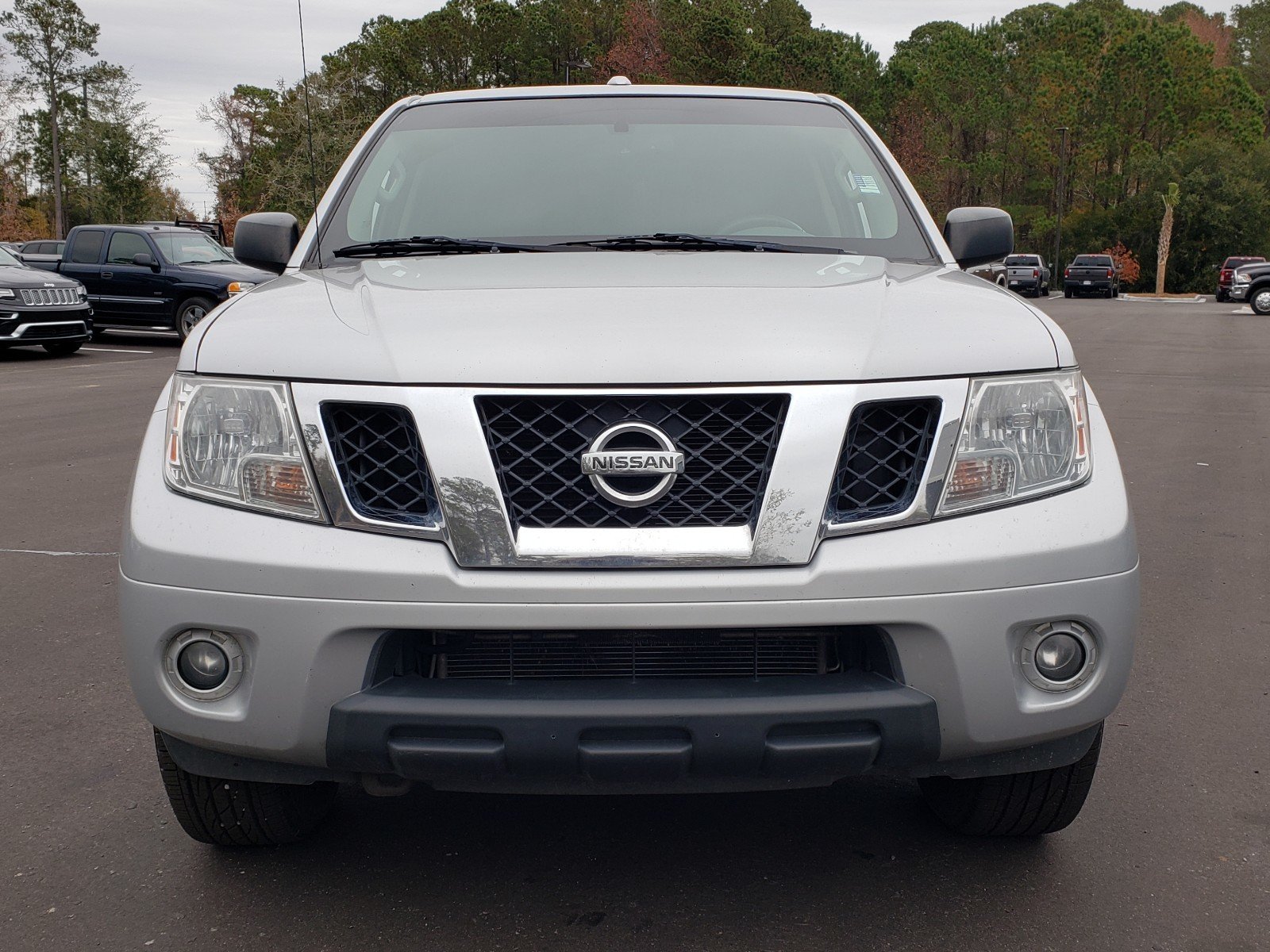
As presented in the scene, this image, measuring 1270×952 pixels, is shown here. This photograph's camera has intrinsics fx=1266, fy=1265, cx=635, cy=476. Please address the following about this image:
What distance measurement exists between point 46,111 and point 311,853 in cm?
6439

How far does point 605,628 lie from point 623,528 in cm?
18

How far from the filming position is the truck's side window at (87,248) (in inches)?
739

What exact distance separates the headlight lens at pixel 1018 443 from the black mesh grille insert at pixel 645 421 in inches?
14.4

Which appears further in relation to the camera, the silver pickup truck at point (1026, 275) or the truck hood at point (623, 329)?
the silver pickup truck at point (1026, 275)

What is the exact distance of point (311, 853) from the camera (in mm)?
2756

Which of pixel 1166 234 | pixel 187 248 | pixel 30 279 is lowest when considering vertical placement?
pixel 1166 234

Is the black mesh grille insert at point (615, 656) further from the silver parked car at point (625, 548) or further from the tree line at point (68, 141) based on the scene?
the tree line at point (68, 141)

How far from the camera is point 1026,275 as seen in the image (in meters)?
47.4

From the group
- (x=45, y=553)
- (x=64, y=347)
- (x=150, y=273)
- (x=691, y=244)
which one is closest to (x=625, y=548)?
(x=691, y=244)

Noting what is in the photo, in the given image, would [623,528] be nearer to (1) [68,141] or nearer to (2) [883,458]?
(2) [883,458]

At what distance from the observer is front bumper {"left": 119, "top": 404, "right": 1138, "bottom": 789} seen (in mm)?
2107

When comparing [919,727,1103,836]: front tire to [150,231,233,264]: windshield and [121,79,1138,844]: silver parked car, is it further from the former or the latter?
[150,231,233,264]: windshield

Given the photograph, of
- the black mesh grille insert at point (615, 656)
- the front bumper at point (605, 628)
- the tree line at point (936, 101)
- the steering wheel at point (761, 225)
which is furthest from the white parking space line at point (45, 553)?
the tree line at point (936, 101)

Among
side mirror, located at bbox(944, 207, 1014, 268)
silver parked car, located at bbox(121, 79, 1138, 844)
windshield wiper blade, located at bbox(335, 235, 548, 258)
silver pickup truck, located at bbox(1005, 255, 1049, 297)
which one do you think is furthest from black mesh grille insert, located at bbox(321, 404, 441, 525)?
silver pickup truck, located at bbox(1005, 255, 1049, 297)
